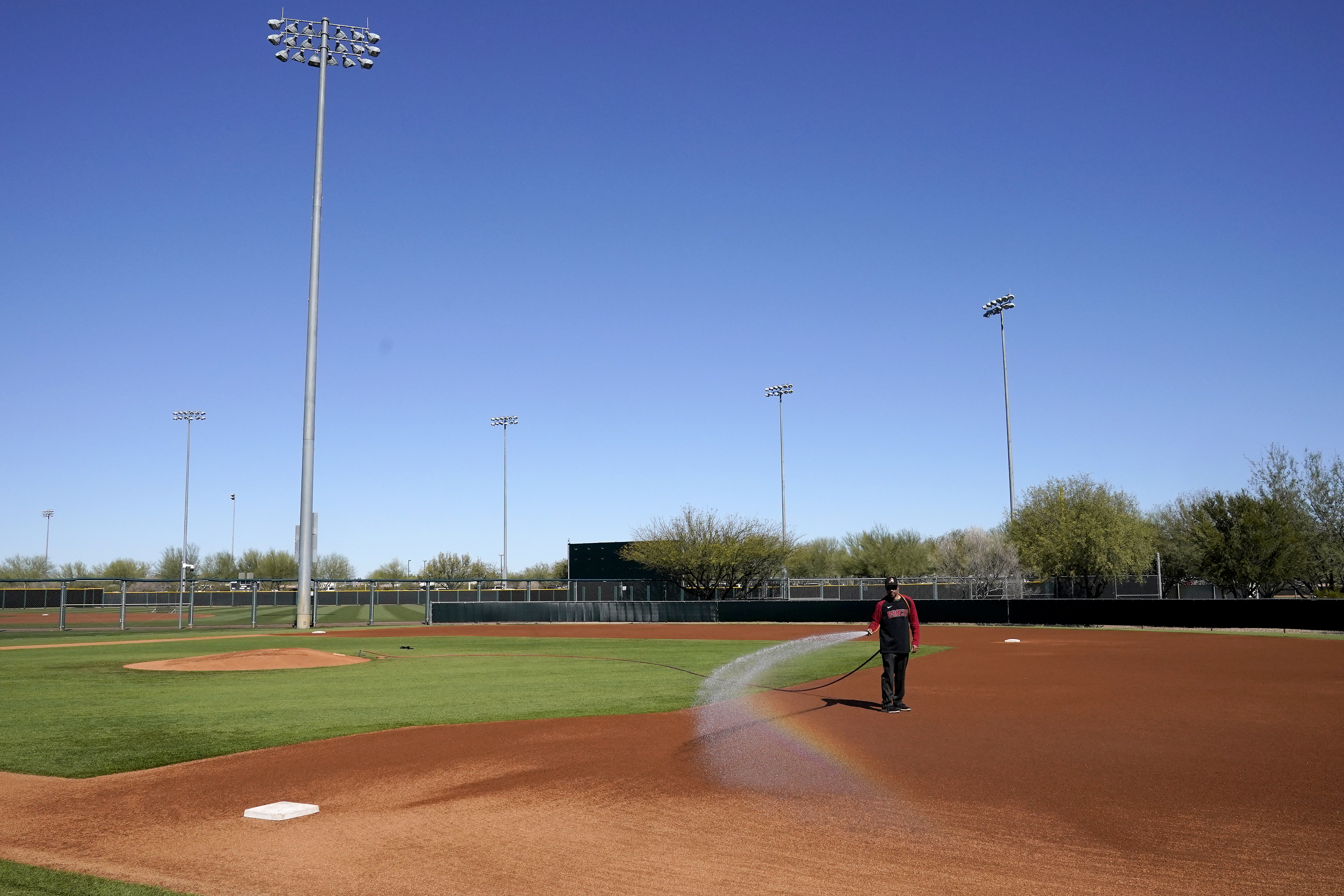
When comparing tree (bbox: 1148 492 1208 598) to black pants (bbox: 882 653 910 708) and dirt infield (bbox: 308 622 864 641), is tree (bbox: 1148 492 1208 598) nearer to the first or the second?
dirt infield (bbox: 308 622 864 641)

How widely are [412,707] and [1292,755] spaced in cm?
1109

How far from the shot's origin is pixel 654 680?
19.1 meters

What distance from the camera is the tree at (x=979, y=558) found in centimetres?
6188

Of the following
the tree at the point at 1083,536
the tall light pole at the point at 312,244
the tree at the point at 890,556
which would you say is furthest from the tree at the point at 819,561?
the tall light pole at the point at 312,244

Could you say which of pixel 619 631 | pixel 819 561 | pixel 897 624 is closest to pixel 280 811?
pixel 897 624

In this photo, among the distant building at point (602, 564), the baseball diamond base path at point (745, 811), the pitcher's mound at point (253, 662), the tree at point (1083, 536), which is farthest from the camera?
the distant building at point (602, 564)

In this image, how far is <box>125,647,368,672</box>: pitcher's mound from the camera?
21.2 metres

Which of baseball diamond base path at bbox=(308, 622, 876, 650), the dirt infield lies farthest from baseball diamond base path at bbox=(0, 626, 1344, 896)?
the dirt infield

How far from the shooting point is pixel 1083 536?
56906 millimetres

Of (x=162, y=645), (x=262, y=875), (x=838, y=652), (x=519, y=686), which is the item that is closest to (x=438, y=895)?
(x=262, y=875)

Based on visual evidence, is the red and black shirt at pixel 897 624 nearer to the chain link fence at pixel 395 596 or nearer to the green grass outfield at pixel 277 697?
the green grass outfield at pixel 277 697

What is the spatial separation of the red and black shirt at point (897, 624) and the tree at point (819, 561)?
7715 cm

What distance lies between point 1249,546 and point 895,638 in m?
41.5

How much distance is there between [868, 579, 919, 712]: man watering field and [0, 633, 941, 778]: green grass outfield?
2.95 m
